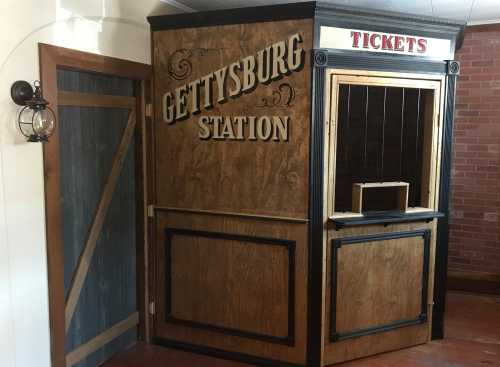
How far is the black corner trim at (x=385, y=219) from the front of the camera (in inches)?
125

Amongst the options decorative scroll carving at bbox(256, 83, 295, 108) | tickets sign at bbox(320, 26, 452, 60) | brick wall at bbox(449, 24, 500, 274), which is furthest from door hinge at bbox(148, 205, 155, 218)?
brick wall at bbox(449, 24, 500, 274)

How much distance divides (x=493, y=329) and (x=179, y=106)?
305cm

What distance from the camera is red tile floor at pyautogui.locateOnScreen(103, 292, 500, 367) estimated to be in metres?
3.36

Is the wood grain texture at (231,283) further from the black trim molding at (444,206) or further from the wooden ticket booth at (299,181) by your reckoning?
the black trim molding at (444,206)

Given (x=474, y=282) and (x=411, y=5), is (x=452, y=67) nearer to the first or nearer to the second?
(x=411, y=5)

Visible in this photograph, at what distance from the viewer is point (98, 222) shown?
3176 mm

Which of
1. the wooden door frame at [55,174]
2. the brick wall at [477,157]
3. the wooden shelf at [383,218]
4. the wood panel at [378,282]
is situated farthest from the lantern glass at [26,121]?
the brick wall at [477,157]

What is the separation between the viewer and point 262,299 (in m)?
3.32

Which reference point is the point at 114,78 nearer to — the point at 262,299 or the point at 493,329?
the point at 262,299

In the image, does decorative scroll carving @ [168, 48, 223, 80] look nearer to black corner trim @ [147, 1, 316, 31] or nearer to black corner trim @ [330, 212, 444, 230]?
black corner trim @ [147, 1, 316, 31]

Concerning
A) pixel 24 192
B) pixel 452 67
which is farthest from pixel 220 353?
pixel 452 67

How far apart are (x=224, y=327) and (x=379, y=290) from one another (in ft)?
3.70

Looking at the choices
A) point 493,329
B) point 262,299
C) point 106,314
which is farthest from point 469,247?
point 106,314

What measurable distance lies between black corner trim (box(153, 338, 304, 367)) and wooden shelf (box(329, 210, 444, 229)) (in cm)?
102
